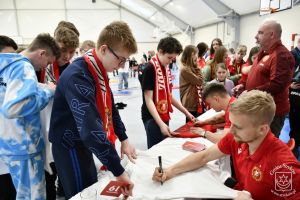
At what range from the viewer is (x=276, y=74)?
6.73ft

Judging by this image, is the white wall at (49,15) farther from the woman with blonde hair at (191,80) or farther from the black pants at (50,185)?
the black pants at (50,185)

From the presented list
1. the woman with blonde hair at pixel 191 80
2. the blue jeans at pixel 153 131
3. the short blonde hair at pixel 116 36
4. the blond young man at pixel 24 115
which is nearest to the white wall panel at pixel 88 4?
the woman with blonde hair at pixel 191 80

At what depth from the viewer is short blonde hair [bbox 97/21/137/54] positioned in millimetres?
1069

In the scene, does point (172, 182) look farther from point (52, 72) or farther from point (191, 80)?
point (191, 80)

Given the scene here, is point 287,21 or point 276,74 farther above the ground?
point 287,21

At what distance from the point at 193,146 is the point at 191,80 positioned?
1.12m

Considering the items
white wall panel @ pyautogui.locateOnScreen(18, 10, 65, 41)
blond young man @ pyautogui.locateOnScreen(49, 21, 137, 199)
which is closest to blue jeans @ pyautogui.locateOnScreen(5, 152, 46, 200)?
blond young man @ pyautogui.locateOnScreen(49, 21, 137, 199)

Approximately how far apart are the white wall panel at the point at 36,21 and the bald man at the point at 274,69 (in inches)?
666

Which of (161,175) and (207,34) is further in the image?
(207,34)

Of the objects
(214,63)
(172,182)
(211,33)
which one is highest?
(211,33)

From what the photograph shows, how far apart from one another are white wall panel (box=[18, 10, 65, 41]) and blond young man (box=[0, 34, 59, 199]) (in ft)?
55.2

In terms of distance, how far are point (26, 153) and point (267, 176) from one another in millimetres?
1322

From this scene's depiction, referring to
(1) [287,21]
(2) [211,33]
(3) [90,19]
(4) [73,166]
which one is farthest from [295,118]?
(3) [90,19]

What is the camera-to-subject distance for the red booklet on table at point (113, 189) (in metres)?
1.08
